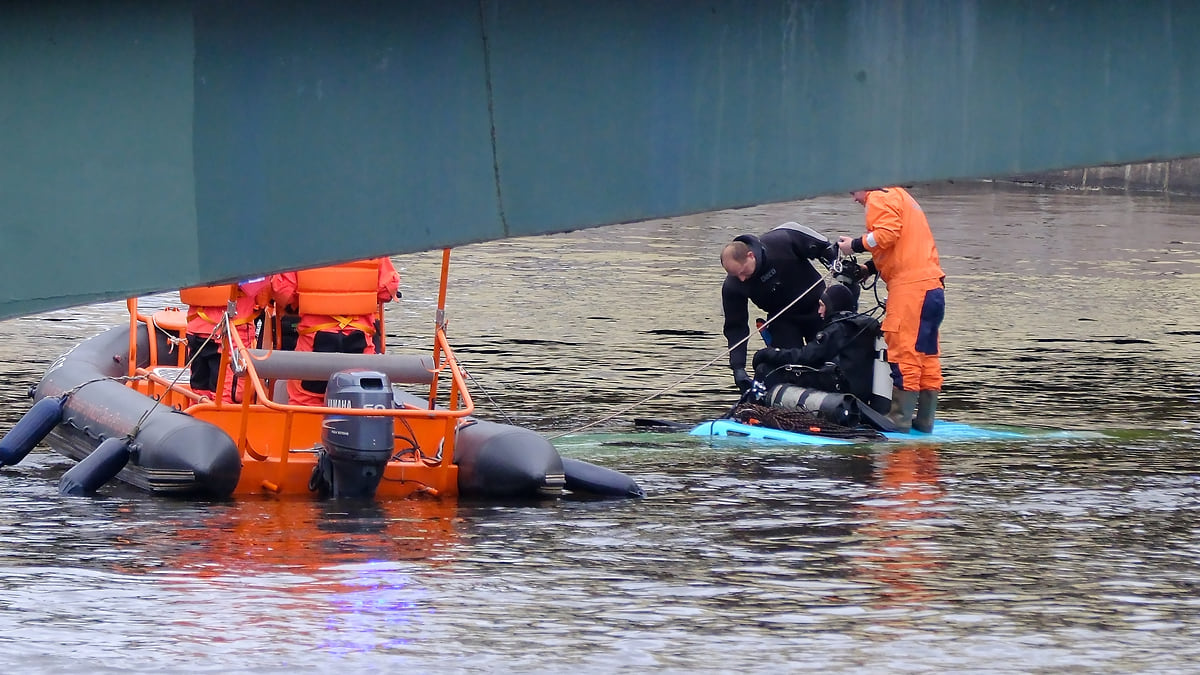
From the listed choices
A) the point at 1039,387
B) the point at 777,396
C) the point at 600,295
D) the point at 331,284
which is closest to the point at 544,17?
the point at 331,284

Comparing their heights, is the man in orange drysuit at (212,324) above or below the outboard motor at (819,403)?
above

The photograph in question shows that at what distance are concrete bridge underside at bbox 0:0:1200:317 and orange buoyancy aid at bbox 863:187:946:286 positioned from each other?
6.20 meters

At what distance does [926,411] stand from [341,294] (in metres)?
4.05

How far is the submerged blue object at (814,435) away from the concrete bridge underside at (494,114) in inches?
252

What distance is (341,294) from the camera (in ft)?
36.9

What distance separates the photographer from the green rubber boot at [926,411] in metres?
13.0

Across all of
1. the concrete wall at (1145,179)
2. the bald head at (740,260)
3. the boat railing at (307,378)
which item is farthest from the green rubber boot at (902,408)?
the concrete wall at (1145,179)

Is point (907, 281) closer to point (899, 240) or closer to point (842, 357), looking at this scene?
point (899, 240)

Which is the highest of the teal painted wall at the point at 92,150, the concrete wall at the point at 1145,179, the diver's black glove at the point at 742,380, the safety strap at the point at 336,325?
the teal painted wall at the point at 92,150

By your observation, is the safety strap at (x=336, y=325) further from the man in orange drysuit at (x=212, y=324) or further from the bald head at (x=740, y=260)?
the bald head at (x=740, y=260)

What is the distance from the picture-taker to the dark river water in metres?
7.31

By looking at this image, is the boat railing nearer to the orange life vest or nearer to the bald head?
the orange life vest

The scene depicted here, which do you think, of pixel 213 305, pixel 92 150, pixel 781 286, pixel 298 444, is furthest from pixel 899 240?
pixel 92 150

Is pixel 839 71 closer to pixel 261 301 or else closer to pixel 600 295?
pixel 261 301
